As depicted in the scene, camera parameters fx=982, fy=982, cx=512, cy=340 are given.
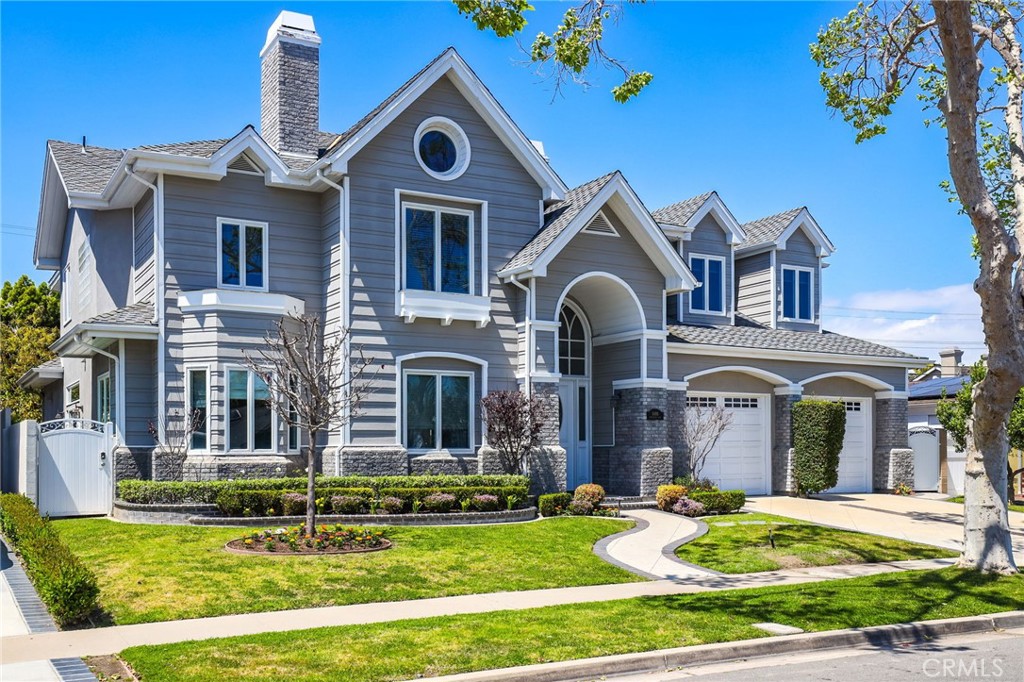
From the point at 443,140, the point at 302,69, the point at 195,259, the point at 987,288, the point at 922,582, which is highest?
the point at 302,69

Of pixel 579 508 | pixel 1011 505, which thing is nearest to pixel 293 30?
pixel 579 508

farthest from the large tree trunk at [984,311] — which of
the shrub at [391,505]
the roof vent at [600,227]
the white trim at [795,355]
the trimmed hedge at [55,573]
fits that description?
the trimmed hedge at [55,573]

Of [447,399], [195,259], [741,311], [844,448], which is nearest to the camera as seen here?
[195,259]

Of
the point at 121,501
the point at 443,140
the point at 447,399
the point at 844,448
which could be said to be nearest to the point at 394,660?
the point at 121,501

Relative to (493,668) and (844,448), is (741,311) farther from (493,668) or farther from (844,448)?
(493,668)

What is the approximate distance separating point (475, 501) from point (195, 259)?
26.2 ft

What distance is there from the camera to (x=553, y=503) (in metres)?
21.2

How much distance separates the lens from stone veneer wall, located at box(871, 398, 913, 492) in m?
28.5

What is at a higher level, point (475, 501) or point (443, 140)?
point (443, 140)

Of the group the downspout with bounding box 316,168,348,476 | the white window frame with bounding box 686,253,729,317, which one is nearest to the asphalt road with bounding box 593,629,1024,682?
the downspout with bounding box 316,168,348,476

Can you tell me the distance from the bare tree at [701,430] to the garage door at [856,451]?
464 cm

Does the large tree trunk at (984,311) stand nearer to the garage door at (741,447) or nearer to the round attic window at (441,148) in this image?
the garage door at (741,447)

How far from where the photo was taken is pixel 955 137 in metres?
13.5

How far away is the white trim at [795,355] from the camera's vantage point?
25.6 m
